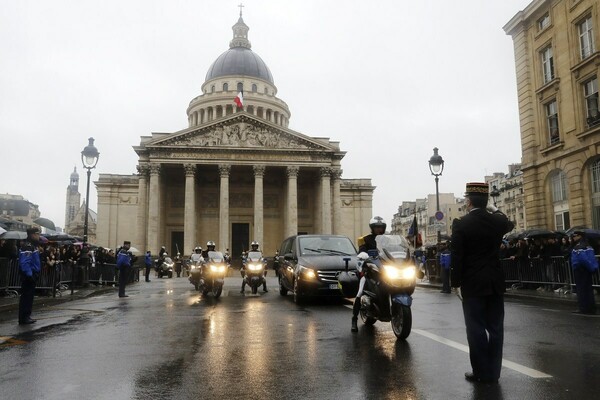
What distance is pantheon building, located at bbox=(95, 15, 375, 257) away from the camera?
52.1m

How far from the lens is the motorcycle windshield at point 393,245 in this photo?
7488 millimetres

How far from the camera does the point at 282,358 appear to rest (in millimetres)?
5996

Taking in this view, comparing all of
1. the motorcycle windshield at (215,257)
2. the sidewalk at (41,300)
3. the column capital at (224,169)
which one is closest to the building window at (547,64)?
the motorcycle windshield at (215,257)

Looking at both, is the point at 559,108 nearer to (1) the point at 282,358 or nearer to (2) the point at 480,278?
(2) the point at 480,278

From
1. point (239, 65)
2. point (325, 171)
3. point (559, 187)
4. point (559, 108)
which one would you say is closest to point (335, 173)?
point (325, 171)

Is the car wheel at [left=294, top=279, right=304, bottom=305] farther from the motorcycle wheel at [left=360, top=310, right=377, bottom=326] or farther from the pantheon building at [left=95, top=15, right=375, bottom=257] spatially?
the pantheon building at [left=95, top=15, right=375, bottom=257]

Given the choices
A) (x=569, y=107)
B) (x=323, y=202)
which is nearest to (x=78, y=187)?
(x=323, y=202)

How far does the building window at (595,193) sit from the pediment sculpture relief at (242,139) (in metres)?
33.4

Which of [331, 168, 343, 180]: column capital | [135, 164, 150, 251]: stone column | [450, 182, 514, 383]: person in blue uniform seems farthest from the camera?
[331, 168, 343, 180]: column capital

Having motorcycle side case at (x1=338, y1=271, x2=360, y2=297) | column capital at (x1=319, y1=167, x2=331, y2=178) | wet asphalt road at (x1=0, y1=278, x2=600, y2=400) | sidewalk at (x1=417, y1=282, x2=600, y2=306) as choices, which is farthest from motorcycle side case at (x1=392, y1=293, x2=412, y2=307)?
column capital at (x1=319, y1=167, x2=331, y2=178)

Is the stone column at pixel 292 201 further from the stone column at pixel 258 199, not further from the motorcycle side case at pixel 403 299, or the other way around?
the motorcycle side case at pixel 403 299

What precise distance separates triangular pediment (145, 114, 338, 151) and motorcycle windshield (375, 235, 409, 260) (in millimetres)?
45624

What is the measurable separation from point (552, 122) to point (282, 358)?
24661 mm

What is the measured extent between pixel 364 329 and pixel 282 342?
1725 mm
